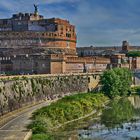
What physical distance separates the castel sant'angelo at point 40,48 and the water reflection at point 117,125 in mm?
15730

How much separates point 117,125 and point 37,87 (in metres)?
14.0

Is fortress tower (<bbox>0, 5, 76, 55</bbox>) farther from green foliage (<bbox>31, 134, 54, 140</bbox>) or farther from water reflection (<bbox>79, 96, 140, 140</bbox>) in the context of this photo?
green foliage (<bbox>31, 134, 54, 140</bbox>)

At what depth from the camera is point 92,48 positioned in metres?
112

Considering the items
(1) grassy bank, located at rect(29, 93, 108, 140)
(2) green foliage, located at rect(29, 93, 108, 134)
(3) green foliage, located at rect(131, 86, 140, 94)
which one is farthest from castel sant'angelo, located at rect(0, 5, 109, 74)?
(2) green foliage, located at rect(29, 93, 108, 134)

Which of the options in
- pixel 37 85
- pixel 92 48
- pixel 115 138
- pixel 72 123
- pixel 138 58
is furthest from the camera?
pixel 92 48

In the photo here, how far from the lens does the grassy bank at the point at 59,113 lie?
3203 cm

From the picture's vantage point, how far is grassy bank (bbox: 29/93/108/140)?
32.0 m

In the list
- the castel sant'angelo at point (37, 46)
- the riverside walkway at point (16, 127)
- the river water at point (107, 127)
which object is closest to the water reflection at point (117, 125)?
the river water at point (107, 127)

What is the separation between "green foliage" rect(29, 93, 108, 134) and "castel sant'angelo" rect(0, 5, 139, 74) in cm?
1427

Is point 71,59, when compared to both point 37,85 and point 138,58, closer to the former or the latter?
point 37,85

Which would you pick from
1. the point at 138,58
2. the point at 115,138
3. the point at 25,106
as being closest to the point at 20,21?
the point at 138,58

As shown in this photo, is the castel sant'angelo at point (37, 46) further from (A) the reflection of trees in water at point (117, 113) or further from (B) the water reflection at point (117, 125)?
(B) the water reflection at point (117, 125)

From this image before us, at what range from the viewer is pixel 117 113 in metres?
45.8

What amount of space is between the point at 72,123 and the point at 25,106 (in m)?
7.83
